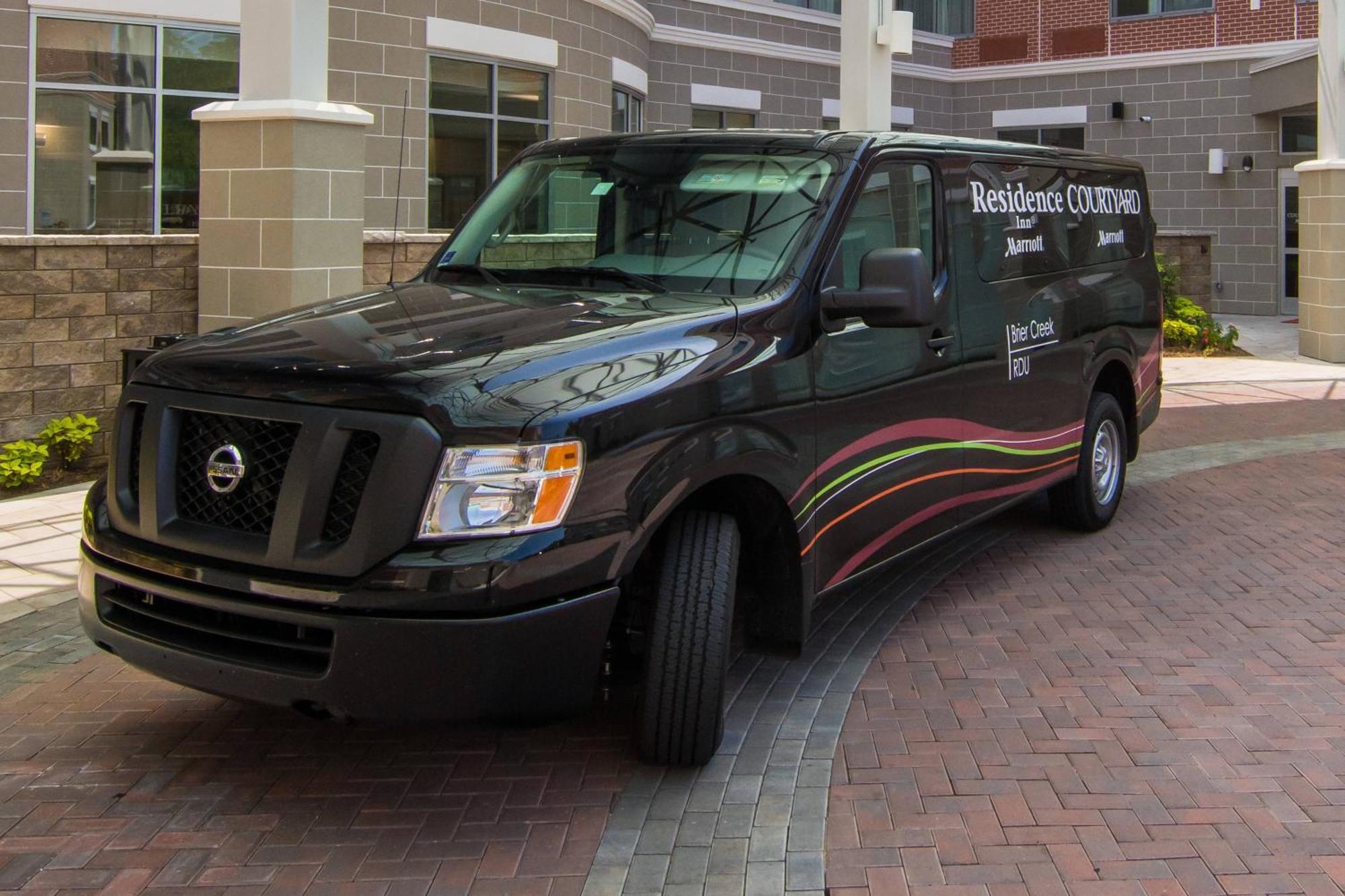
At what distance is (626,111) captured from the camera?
18.7 m

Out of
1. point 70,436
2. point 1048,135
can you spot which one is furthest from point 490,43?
point 1048,135

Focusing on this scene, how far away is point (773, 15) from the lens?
22281 mm

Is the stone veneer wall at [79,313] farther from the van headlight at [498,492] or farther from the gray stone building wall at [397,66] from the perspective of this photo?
the van headlight at [498,492]

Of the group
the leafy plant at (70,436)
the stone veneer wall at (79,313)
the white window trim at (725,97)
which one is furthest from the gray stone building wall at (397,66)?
the leafy plant at (70,436)

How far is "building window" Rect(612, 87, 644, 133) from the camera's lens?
18219 millimetres

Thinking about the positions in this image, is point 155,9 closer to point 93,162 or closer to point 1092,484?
point 93,162

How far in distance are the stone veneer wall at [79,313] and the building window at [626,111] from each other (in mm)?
9435

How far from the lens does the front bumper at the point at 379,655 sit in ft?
12.3

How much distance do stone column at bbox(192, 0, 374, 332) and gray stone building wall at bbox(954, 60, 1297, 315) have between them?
17.2m

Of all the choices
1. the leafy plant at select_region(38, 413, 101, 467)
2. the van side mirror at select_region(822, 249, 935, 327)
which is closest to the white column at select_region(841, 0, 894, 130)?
the leafy plant at select_region(38, 413, 101, 467)

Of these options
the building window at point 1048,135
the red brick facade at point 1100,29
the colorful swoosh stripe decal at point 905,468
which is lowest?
the colorful swoosh stripe decal at point 905,468

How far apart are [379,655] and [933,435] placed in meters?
2.78

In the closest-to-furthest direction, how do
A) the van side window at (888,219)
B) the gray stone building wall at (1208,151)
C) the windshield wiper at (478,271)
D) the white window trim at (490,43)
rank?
the van side window at (888,219), the windshield wiper at (478,271), the white window trim at (490,43), the gray stone building wall at (1208,151)

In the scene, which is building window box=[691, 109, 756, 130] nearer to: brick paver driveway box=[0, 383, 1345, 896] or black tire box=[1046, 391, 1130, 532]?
black tire box=[1046, 391, 1130, 532]
